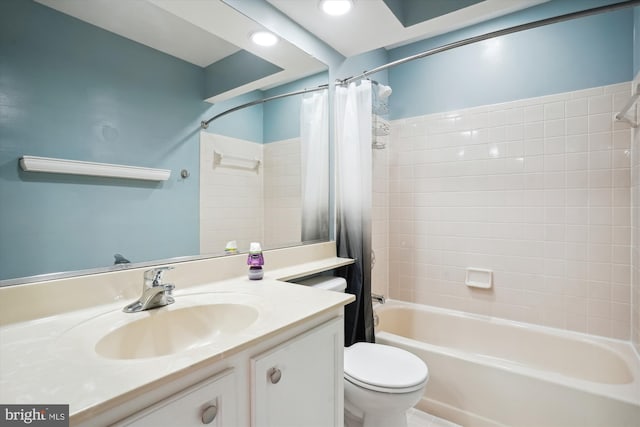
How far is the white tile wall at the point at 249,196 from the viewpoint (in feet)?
4.52

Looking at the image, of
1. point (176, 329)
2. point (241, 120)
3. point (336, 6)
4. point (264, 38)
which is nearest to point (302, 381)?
point (176, 329)

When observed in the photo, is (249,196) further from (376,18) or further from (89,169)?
(376,18)

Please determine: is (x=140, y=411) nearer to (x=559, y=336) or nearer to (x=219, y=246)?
(x=219, y=246)

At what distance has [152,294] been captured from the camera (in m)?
0.98

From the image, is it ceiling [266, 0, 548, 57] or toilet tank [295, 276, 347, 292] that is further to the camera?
toilet tank [295, 276, 347, 292]

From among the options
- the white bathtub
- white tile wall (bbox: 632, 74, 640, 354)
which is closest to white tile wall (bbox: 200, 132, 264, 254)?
the white bathtub

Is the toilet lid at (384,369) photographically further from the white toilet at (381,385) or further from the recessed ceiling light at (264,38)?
the recessed ceiling light at (264,38)

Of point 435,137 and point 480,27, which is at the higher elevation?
point 480,27

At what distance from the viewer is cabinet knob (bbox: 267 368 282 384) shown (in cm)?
82

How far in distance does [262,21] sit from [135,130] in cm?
85

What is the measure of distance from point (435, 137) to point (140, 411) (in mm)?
2452

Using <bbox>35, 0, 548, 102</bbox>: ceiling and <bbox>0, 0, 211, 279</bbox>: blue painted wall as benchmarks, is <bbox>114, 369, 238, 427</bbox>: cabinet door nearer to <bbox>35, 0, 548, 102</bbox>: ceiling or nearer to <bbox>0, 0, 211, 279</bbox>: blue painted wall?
<bbox>0, 0, 211, 279</bbox>: blue painted wall

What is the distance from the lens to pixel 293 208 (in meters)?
1.81

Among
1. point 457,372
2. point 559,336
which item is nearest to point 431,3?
point 457,372
